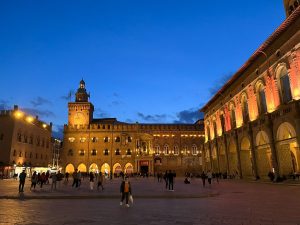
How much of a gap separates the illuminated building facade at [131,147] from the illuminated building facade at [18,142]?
41.6ft

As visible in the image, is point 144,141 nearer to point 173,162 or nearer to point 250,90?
point 173,162

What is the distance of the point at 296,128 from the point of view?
74.8ft

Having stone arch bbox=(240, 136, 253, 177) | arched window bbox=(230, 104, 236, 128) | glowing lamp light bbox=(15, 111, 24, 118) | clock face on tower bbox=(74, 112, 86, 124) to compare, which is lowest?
stone arch bbox=(240, 136, 253, 177)

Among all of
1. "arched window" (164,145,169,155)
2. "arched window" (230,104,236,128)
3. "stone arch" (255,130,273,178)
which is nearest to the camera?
"stone arch" (255,130,273,178)

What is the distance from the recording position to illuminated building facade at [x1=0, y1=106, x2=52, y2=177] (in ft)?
149

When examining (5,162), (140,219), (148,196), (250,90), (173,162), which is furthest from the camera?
(173,162)

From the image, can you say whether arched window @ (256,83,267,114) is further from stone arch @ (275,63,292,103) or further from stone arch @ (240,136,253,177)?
stone arch @ (240,136,253,177)

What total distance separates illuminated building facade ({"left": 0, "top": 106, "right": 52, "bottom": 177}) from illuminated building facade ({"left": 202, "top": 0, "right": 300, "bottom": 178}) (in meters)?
34.9

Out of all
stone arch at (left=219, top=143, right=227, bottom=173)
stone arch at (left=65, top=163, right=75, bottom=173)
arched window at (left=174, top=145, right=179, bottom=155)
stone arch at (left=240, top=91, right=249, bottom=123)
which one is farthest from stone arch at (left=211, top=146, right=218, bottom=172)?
stone arch at (left=65, top=163, right=75, bottom=173)

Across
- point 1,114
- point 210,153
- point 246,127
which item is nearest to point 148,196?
point 246,127

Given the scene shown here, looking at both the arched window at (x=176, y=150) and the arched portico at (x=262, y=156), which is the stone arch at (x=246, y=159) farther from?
the arched window at (x=176, y=150)

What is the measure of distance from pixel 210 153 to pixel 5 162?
35746 mm

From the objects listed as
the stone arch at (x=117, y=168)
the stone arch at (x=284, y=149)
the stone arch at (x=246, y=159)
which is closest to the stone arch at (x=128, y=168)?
the stone arch at (x=117, y=168)

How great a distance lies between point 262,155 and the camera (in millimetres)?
32656
